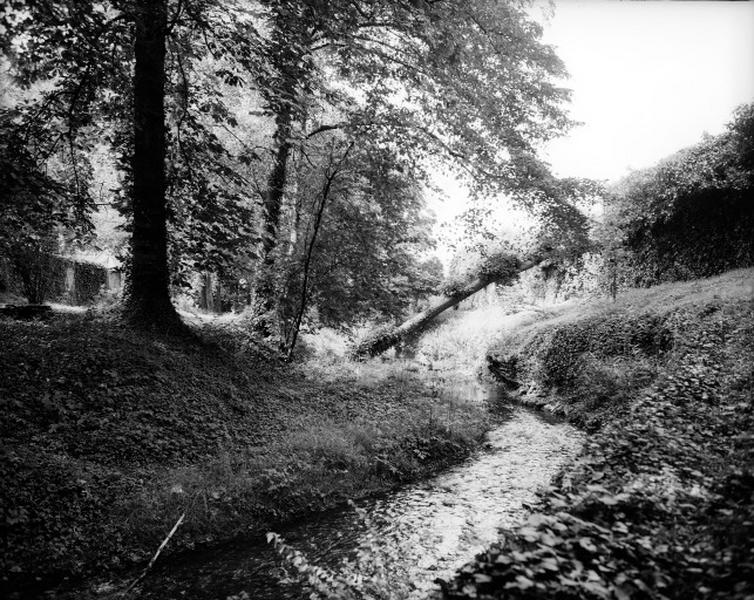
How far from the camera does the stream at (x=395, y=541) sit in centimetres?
421

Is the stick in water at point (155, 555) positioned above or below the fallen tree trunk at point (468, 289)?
below

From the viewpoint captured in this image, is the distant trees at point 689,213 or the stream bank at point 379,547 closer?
the stream bank at point 379,547

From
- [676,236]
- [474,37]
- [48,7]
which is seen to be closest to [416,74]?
[474,37]

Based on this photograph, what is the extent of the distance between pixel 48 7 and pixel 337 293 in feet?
23.4

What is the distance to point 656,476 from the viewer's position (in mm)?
4059

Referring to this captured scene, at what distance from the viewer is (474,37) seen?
948cm

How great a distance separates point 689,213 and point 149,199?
15412 mm

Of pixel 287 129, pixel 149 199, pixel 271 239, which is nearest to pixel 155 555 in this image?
pixel 149 199

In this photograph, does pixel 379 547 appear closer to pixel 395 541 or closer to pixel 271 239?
pixel 395 541

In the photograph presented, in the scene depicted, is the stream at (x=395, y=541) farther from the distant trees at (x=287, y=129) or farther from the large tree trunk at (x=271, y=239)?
the large tree trunk at (x=271, y=239)

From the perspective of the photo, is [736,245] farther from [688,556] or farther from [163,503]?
[163,503]

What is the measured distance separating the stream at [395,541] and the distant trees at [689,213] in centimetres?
859

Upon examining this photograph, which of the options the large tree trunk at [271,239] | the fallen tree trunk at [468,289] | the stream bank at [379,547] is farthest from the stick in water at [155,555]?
the fallen tree trunk at [468,289]

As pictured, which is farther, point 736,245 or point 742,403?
point 736,245
